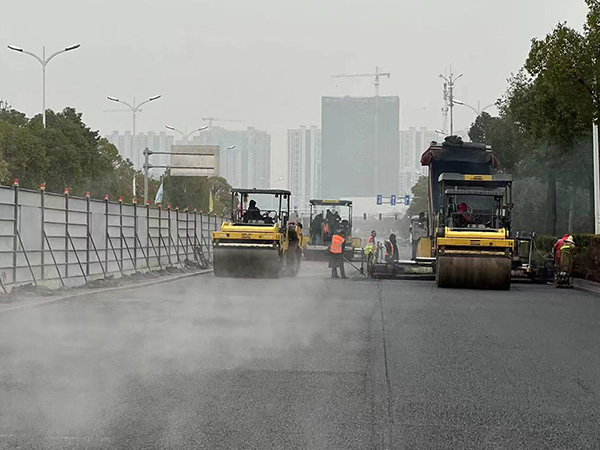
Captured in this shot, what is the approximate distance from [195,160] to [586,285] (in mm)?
26318

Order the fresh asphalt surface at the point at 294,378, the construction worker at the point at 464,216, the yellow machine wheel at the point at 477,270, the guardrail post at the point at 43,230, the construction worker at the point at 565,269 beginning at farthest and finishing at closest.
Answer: the construction worker at the point at 565,269 → the construction worker at the point at 464,216 → the yellow machine wheel at the point at 477,270 → the guardrail post at the point at 43,230 → the fresh asphalt surface at the point at 294,378

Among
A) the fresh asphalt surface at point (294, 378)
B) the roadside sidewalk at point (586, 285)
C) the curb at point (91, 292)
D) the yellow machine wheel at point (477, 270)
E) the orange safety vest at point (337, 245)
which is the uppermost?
the orange safety vest at point (337, 245)

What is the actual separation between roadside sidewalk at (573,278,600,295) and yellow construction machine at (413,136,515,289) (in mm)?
2340

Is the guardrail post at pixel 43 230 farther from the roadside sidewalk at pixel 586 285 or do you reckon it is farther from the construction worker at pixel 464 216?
the roadside sidewalk at pixel 586 285

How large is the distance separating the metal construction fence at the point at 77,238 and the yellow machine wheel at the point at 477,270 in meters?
8.85

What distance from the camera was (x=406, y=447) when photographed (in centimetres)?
640

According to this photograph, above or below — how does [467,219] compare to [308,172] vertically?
below

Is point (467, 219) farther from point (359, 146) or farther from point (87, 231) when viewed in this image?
point (359, 146)

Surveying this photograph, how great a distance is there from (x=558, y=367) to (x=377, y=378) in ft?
7.32

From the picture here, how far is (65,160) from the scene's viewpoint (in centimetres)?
5566

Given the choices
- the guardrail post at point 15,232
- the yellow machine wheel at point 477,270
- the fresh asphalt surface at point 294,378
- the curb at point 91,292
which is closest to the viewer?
the fresh asphalt surface at point 294,378

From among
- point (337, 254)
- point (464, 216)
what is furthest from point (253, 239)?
point (464, 216)

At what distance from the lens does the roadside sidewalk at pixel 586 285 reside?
24.2 m

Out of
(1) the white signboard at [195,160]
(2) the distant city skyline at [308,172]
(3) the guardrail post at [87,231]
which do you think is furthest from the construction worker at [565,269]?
(2) the distant city skyline at [308,172]
